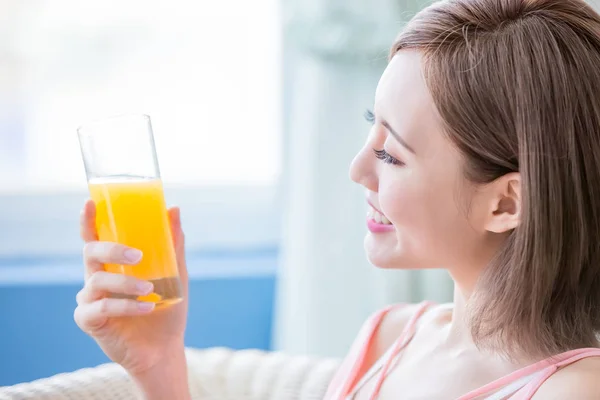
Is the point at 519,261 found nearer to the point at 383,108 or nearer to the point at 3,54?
the point at 383,108

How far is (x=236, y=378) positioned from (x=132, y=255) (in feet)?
1.85

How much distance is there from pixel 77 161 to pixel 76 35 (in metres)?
0.40

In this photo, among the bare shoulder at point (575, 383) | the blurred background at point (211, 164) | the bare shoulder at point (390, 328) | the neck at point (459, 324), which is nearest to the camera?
the bare shoulder at point (575, 383)

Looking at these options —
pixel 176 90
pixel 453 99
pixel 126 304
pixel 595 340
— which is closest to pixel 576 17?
pixel 453 99

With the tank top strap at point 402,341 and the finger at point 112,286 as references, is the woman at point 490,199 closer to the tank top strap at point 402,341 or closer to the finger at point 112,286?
the finger at point 112,286

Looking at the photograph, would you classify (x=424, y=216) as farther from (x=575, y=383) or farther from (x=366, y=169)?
(x=575, y=383)

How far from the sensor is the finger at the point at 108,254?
3.62ft

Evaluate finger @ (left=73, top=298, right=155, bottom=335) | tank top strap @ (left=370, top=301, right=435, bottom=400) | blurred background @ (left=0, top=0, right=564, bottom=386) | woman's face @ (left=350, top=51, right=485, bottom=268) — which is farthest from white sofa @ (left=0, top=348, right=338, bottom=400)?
blurred background @ (left=0, top=0, right=564, bottom=386)


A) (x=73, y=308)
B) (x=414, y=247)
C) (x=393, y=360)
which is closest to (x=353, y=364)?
(x=393, y=360)

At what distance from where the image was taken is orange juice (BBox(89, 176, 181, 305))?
1.12m

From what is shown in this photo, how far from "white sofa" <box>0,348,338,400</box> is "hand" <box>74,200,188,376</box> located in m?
0.23

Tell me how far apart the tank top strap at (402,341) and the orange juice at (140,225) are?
1.36 ft

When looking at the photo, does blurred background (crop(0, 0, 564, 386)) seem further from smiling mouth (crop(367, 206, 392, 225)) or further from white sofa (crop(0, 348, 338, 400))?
smiling mouth (crop(367, 206, 392, 225))

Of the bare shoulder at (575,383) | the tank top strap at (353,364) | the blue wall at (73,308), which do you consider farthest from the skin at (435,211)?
the blue wall at (73,308)
